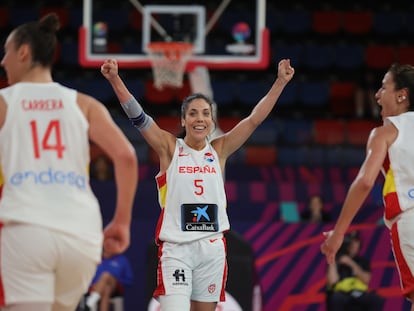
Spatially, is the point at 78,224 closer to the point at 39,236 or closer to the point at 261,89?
the point at 39,236

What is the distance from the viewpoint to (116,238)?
13.8ft

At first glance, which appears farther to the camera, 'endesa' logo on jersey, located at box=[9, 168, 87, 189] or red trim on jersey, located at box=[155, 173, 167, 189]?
red trim on jersey, located at box=[155, 173, 167, 189]

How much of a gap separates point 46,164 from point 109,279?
6132mm

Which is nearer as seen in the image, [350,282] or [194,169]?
[194,169]

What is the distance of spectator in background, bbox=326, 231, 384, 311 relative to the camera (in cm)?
982

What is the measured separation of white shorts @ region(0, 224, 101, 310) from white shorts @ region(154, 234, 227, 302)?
1.96 meters

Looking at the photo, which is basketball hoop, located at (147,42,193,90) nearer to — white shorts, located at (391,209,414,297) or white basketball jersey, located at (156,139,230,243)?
white basketball jersey, located at (156,139,230,243)

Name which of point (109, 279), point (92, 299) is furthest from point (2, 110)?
point (109, 279)

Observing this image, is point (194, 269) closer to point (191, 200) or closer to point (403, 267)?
point (191, 200)

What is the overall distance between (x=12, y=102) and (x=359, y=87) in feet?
45.7

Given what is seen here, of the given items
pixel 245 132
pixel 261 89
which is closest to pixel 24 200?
pixel 245 132

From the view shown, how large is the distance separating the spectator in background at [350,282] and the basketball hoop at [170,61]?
124 inches

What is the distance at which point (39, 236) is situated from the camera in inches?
159

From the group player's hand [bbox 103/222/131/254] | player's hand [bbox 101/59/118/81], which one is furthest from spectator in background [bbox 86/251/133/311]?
player's hand [bbox 103/222/131/254]
